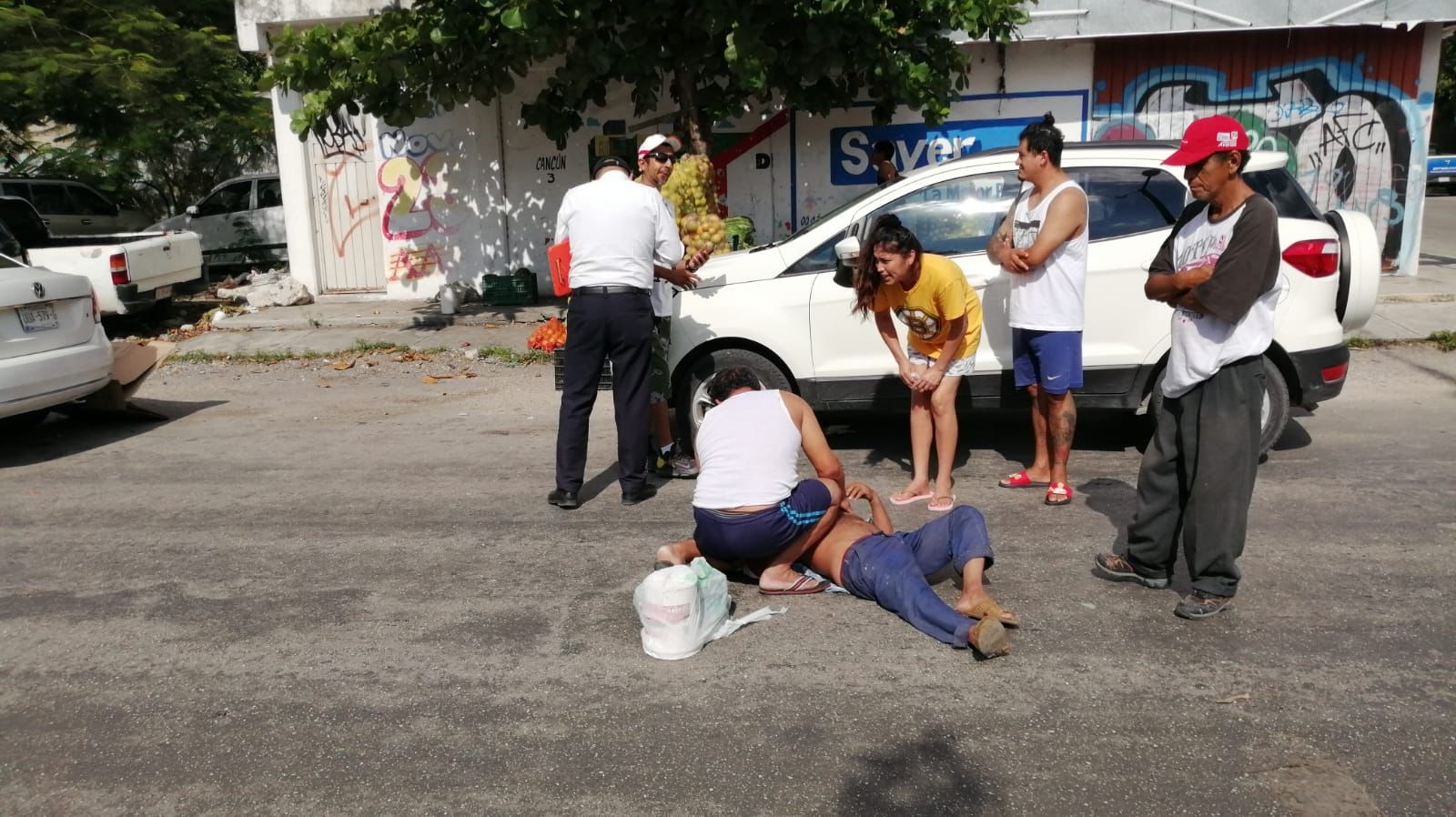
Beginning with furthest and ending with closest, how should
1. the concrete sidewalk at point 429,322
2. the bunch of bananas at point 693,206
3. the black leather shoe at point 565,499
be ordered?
the concrete sidewalk at point 429,322, the bunch of bananas at point 693,206, the black leather shoe at point 565,499

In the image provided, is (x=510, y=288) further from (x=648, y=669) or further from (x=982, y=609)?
(x=982, y=609)

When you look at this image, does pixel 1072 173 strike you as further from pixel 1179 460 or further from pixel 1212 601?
pixel 1212 601

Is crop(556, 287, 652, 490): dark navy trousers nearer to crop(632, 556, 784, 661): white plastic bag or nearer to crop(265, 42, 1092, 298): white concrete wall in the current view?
crop(632, 556, 784, 661): white plastic bag

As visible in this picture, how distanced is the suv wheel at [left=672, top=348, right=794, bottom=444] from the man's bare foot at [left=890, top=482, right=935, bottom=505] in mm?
1080

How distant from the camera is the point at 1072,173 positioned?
6.33 metres

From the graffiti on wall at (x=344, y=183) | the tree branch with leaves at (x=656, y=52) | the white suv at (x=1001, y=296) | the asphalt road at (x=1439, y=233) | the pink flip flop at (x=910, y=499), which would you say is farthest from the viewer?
the asphalt road at (x=1439, y=233)

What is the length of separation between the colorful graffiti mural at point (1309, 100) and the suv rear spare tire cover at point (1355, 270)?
6377 mm

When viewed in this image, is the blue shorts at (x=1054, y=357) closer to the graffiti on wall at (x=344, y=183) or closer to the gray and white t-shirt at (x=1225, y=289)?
the gray and white t-shirt at (x=1225, y=289)

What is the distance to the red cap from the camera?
13.1 feet

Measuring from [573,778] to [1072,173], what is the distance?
457 centimetres

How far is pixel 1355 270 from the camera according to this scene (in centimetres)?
608

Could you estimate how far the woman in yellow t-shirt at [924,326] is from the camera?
217 inches

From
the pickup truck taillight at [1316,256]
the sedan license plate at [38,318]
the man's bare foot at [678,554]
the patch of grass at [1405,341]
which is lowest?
the man's bare foot at [678,554]

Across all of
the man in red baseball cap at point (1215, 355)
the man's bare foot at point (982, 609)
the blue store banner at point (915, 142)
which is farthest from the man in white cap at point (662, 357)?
the blue store banner at point (915, 142)
